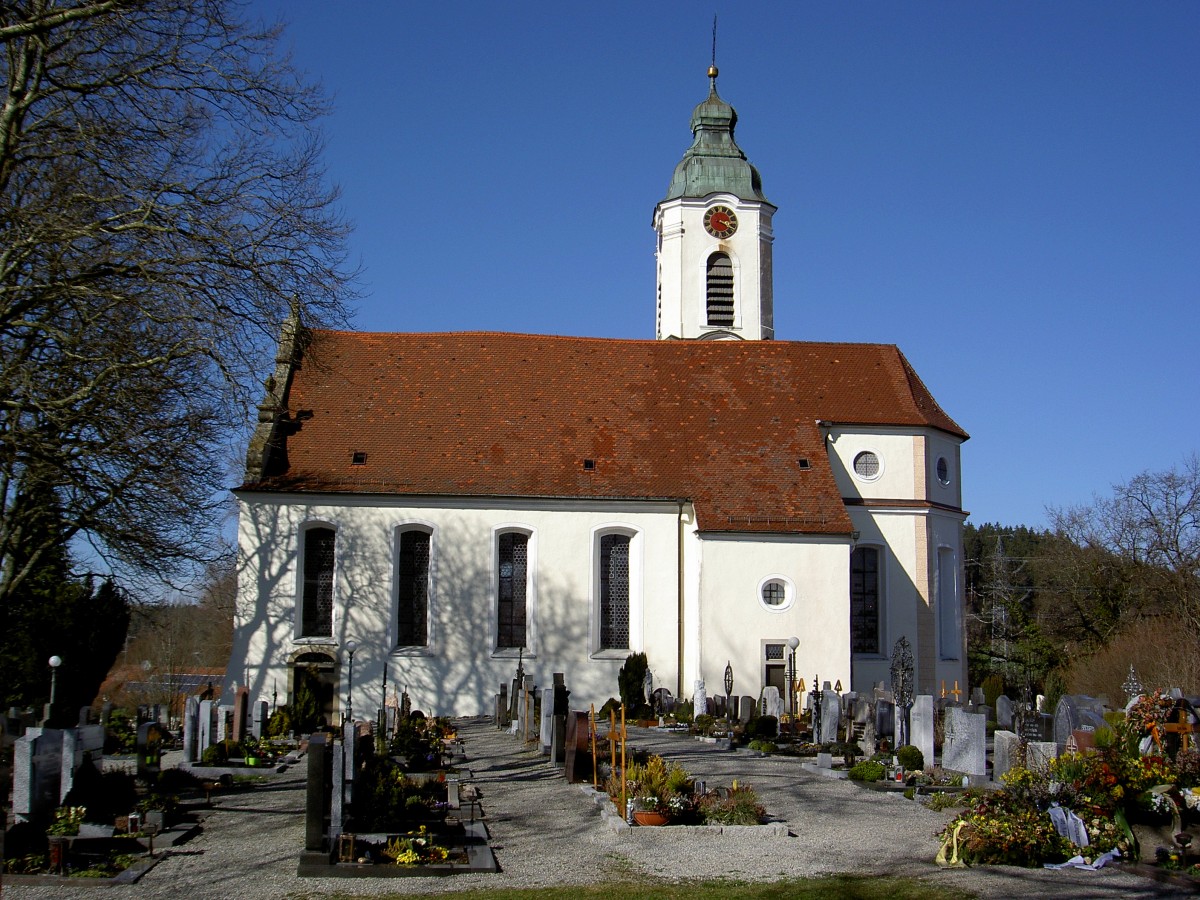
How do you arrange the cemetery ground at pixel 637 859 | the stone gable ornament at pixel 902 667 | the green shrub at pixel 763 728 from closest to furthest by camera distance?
1. the cemetery ground at pixel 637 859
2. the green shrub at pixel 763 728
3. the stone gable ornament at pixel 902 667

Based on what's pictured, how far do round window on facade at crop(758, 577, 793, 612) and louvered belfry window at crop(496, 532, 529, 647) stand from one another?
17.6 feet

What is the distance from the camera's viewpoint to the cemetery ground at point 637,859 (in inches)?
414

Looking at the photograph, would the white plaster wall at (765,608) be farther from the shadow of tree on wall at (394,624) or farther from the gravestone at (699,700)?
the shadow of tree on wall at (394,624)

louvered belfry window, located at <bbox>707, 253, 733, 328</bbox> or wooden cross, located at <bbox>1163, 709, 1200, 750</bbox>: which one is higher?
louvered belfry window, located at <bbox>707, 253, 733, 328</bbox>

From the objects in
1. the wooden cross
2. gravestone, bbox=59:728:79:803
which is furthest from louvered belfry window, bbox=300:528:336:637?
the wooden cross

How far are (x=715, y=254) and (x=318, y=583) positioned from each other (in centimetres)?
1584

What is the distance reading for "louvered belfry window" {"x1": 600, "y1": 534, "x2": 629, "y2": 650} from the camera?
92.3 ft

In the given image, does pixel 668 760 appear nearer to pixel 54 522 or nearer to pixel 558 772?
pixel 558 772

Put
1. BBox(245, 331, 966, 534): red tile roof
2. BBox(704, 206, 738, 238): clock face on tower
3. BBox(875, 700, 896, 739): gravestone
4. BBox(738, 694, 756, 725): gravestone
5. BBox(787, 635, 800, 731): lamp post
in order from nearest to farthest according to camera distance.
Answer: BBox(875, 700, 896, 739): gravestone
BBox(738, 694, 756, 725): gravestone
BBox(787, 635, 800, 731): lamp post
BBox(245, 331, 966, 534): red tile roof
BBox(704, 206, 738, 238): clock face on tower

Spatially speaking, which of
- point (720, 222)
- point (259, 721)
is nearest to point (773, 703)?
Answer: point (259, 721)

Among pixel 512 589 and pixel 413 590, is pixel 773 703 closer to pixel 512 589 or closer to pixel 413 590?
pixel 512 589

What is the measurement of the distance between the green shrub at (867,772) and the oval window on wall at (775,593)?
402 inches

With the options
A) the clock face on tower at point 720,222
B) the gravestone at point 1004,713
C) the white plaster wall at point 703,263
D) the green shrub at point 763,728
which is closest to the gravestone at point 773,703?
the green shrub at point 763,728

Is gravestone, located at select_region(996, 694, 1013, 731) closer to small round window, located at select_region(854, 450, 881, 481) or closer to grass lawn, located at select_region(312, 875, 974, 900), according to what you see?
small round window, located at select_region(854, 450, 881, 481)
